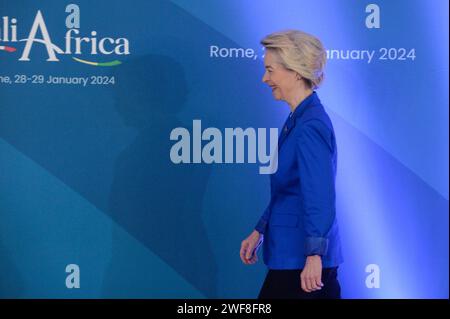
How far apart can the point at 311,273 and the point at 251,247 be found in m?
0.55

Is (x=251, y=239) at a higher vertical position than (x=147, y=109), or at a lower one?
lower

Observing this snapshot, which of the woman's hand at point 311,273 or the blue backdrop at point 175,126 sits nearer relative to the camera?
the woman's hand at point 311,273

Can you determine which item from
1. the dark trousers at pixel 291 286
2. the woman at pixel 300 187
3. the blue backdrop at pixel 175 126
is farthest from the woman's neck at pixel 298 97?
the dark trousers at pixel 291 286

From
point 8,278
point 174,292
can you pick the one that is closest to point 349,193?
point 174,292

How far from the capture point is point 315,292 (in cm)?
425

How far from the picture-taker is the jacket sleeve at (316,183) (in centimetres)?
394

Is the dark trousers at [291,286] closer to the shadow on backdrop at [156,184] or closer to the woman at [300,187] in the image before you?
the woman at [300,187]

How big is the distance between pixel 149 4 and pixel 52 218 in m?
1.33

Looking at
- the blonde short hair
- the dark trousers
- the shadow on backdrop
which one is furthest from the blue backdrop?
the dark trousers

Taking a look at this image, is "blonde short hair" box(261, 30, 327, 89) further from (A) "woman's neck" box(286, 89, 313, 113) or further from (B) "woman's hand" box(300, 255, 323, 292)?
(B) "woman's hand" box(300, 255, 323, 292)

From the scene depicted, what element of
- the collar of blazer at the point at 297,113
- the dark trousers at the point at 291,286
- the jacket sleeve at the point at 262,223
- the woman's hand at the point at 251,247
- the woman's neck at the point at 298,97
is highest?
the woman's neck at the point at 298,97

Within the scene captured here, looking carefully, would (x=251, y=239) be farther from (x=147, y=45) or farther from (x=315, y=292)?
(x=147, y=45)

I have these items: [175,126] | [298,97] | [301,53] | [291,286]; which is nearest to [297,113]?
[298,97]

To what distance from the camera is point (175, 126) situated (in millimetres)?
4492
